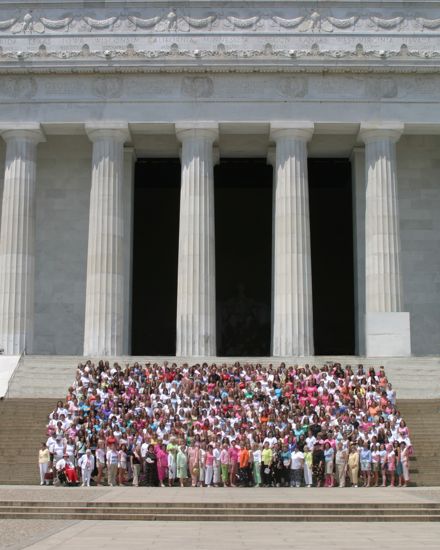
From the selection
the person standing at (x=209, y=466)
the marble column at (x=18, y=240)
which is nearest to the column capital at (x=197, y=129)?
the marble column at (x=18, y=240)

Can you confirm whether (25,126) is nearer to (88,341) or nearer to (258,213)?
(88,341)


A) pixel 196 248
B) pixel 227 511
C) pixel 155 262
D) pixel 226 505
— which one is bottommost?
pixel 227 511

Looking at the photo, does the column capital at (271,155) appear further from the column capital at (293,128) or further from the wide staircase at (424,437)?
the wide staircase at (424,437)

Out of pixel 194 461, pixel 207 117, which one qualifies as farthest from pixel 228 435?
pixel 207 117

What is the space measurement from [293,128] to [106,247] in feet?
43.6

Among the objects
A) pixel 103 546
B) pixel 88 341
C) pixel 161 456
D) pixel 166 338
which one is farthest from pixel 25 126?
pixel 103 546

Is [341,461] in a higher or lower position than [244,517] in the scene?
higher

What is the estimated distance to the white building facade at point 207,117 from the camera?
182 ft

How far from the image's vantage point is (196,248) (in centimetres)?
5562

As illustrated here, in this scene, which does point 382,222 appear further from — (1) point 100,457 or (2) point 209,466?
(1) point 100,457

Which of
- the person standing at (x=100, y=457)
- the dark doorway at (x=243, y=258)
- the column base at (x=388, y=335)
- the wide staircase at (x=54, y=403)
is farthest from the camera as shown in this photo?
the dark doorway at (x=243, y=258)

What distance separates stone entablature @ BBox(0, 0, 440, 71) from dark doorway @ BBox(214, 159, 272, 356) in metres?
12.0

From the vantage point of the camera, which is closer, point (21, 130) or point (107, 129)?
point (107, 129)

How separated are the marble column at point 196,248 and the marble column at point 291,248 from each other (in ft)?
12.8
